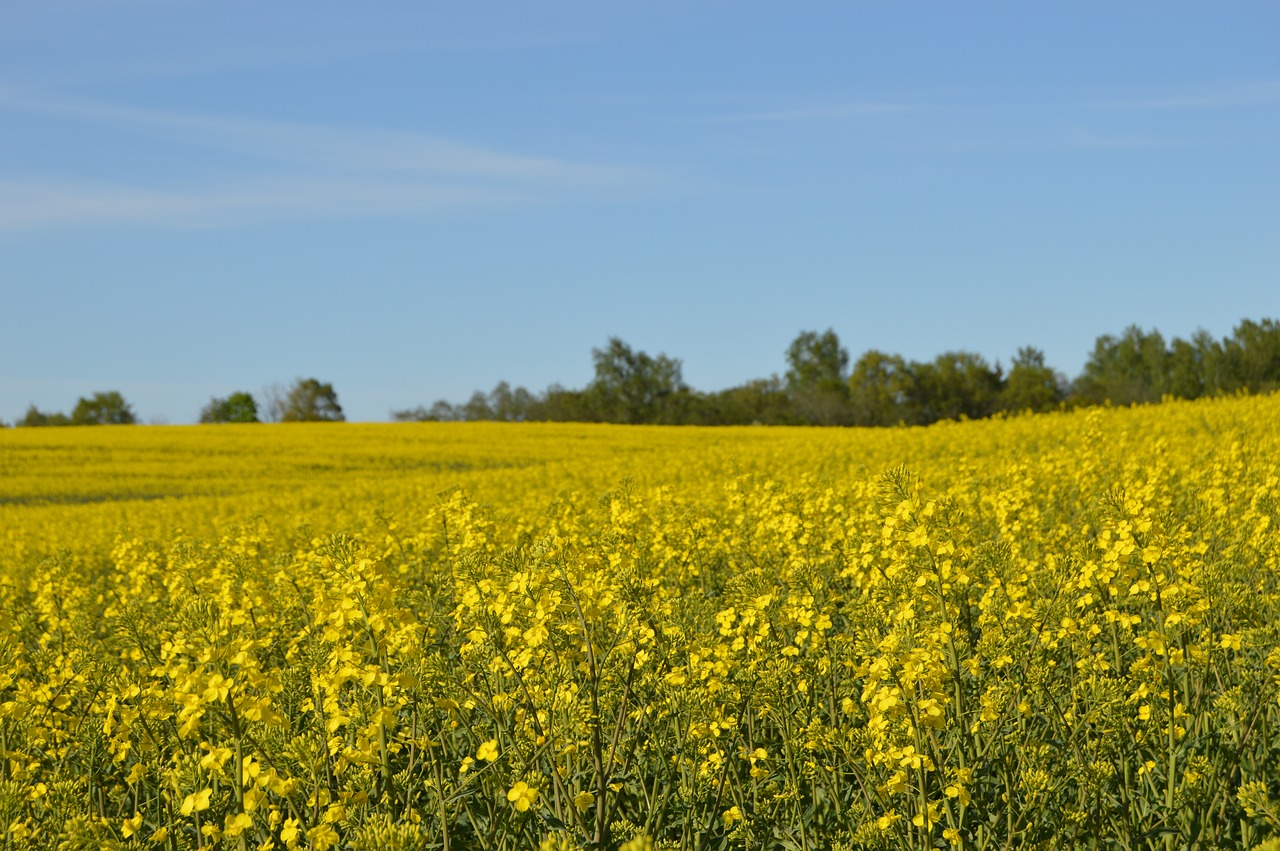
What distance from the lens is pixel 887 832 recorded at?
11.3 ft

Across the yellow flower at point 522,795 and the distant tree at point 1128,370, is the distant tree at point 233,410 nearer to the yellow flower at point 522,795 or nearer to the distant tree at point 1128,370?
the distant tree at point 1128,370

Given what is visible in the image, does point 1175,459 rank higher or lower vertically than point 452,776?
higher

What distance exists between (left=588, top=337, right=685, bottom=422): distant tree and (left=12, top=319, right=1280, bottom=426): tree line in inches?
3.4

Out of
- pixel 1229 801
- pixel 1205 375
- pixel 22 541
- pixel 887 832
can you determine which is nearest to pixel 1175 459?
pixel 1229 801

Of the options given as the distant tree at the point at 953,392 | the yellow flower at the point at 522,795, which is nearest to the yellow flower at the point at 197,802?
the yellow flower at the point at 522,795

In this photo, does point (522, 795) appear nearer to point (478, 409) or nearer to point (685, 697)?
point (685, 697)

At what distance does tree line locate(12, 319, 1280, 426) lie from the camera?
68.8m

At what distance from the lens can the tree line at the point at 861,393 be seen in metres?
68.8

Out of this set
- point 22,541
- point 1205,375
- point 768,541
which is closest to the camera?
point 768,541

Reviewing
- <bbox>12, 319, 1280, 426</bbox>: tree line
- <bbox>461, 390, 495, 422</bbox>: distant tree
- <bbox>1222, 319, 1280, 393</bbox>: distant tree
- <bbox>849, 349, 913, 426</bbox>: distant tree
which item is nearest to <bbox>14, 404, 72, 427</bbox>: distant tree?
<bbox>12, 319, 1280, 426</bbox>: tree line

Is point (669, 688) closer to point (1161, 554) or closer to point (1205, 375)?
point (1161, 554)

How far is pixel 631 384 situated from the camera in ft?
263

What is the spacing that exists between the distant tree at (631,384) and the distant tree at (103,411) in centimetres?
3725

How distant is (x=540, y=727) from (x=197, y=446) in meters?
35.7
